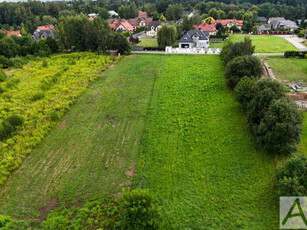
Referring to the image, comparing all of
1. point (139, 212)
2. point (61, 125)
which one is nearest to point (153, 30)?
point (61, 125)

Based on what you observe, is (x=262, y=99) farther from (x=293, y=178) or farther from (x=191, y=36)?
(x=191, y=36)

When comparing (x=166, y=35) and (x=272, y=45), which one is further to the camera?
(x=272, y=45)

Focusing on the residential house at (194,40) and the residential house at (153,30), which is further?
the residential house at (153,30)

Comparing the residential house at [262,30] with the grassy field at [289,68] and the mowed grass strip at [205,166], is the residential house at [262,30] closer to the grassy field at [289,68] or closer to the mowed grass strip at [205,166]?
the grassy field at [289,68]

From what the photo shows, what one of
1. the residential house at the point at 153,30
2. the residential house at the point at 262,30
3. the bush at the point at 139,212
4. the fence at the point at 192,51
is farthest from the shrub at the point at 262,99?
the residential house at the point at 262,30

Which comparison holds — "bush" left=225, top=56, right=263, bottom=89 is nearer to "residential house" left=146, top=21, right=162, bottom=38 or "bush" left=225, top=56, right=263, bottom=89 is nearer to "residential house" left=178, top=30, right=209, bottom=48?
"residential house" left=178, top=30, right=209, bottom=48

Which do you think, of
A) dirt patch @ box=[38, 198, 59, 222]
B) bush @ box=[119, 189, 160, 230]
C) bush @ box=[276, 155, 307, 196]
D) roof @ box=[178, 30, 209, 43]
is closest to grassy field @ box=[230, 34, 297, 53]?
roof @ box=[178, 30, 209, 43]
